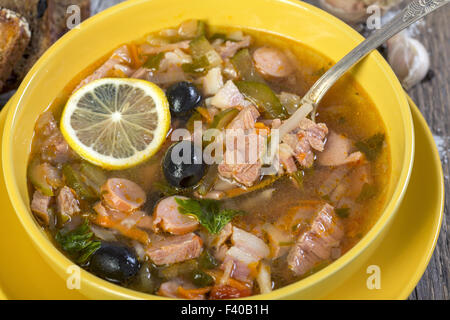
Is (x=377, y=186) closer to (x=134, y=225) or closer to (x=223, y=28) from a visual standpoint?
(x=134, y=225)

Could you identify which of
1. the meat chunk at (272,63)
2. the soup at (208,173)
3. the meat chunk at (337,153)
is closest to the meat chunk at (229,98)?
the soup at (208,173)

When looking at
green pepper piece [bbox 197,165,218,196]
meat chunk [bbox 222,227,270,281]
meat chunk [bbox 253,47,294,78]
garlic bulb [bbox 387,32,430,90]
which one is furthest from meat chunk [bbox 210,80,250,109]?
garlic bulb [bbox 387,32,430,90]

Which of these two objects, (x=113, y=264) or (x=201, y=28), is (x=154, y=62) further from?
(x=113, y=264)

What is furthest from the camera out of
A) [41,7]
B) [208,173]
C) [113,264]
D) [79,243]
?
[41,7]

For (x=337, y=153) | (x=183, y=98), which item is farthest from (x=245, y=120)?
(x=337, y=153)

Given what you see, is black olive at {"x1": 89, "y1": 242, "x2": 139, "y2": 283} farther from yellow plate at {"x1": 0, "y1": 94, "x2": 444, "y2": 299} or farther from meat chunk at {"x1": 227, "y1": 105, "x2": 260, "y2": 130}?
meat chunk at {"x1": 227, "y1": 105, "x2": 260, "y2": 130}

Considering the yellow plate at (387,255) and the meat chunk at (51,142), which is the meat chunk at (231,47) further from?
the yellow plate at (387,255)
